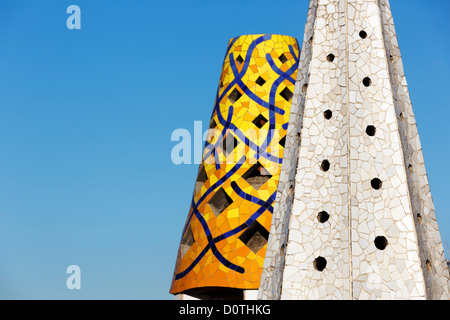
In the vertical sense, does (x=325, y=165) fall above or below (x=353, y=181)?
above

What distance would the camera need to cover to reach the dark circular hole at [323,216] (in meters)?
9.28

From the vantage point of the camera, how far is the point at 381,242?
898cm

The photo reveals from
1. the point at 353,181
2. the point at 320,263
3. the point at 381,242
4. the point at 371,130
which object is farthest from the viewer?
the point at 371,130

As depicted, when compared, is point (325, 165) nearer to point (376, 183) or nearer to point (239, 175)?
point (376, 183)

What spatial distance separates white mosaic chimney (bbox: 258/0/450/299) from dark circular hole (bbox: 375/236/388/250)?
0.04 ft

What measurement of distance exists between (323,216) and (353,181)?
610mm

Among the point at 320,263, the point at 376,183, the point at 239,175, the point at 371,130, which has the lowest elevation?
the point at 320,263

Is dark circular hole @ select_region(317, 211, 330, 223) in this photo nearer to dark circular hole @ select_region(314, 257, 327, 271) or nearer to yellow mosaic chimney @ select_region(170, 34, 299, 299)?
dark circular hole @ select_region(314, 257, 327, 271)

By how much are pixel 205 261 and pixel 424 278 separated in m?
7.45

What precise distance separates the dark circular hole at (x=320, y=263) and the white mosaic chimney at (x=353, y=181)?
16 millimetres

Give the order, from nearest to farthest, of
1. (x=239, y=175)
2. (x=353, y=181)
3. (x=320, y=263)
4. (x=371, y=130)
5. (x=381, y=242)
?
(x=381, y=242)
(x=320, y=263)
(x=353, y=181)
(x=371, y=130)
(x=239, y=175)

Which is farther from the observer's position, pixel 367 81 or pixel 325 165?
pixel 367 81

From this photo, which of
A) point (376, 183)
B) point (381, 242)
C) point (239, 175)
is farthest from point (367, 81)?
point (239, 175)

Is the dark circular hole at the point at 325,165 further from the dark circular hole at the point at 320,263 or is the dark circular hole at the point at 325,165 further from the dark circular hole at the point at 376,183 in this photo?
the dark circular hole at the point at 320,263
